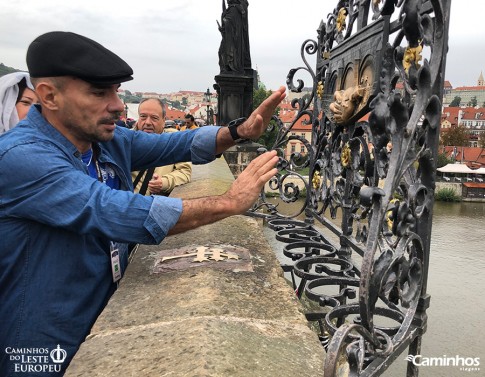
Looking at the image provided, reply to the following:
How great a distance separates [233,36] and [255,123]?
5.87 metres

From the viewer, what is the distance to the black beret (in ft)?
4.34

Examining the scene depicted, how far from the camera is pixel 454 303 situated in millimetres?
12320

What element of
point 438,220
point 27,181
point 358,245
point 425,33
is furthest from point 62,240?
point 438,220

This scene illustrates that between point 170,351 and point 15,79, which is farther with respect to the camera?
point 15,79

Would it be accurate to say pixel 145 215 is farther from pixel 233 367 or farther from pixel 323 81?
pixel 323 81

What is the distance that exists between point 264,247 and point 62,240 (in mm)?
→ 1027

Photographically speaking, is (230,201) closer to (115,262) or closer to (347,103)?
(115,262)

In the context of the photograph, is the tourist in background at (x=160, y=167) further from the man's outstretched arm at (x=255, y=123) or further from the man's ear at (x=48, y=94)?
the man's ear at (x=48, y=94)

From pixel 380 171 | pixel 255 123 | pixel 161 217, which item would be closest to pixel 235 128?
pixel 255 123

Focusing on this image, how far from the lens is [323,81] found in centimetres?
307

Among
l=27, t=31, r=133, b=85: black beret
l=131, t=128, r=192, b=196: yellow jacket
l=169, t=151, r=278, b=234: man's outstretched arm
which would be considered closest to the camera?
l=27, t=31, r=133, b=85: black beret
